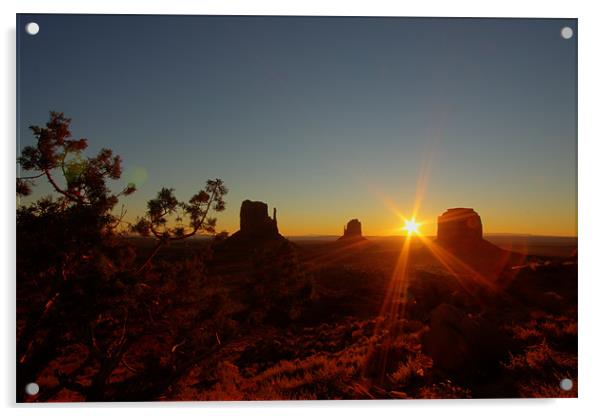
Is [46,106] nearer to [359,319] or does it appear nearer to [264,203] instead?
[264,203]

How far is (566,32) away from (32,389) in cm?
881

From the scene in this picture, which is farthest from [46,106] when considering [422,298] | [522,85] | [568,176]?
[568,176]

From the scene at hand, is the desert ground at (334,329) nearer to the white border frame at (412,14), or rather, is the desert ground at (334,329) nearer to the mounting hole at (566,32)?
the white border frame at (412,14)

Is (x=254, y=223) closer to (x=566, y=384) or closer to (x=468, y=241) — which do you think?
(x=468, y=241)

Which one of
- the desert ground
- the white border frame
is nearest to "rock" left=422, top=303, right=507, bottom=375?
the desert ground

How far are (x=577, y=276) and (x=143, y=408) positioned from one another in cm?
619

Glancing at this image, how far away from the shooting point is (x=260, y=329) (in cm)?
544

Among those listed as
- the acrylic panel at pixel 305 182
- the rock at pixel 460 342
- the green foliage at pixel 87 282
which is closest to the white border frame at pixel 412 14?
the acrylic panel at pixel 305 182

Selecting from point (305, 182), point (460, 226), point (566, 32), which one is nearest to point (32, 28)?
point (305, 182)

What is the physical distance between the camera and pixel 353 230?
530 centimetres

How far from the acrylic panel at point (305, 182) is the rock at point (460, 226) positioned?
3 centimetres

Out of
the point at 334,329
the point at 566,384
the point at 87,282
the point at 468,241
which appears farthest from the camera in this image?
the point at 334,329

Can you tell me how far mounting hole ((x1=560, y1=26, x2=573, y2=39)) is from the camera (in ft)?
16.5

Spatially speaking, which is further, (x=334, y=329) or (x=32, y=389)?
(x=334, y=329)
